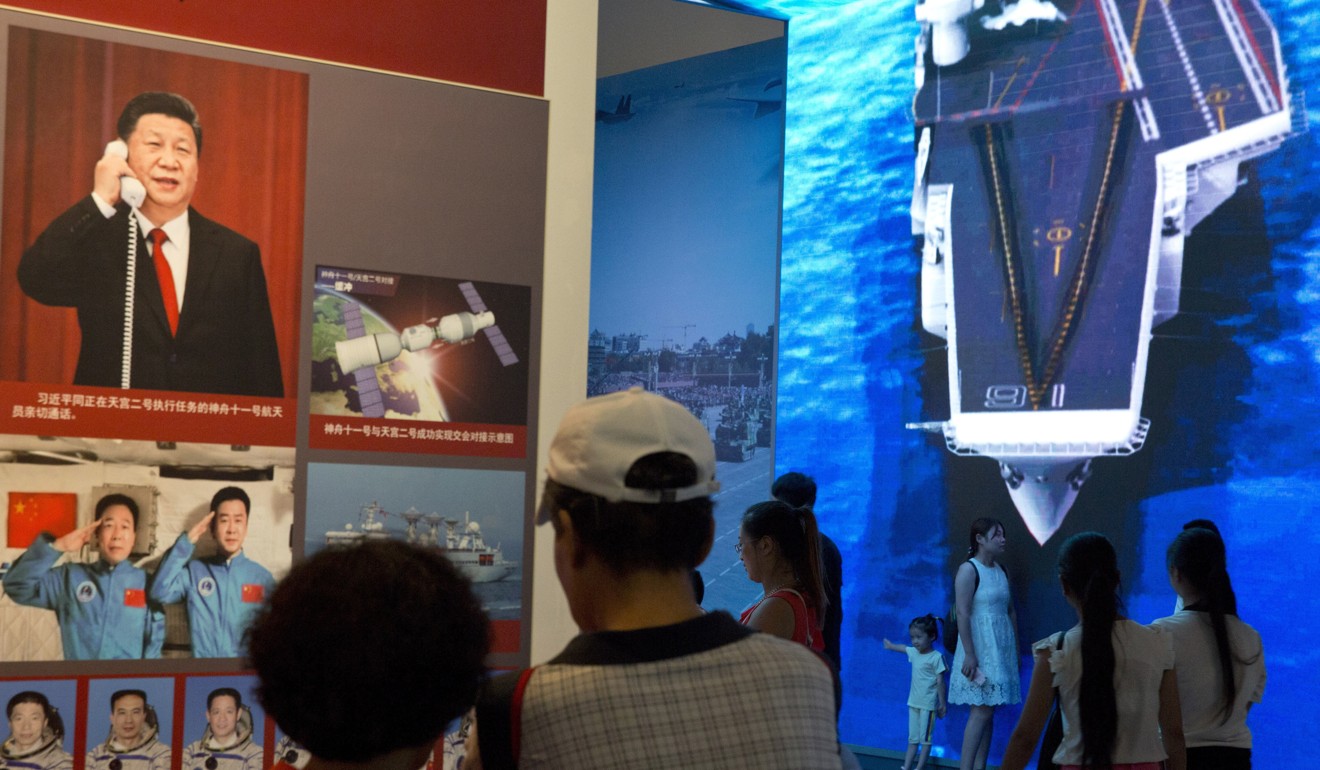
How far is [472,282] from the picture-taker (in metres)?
3.08

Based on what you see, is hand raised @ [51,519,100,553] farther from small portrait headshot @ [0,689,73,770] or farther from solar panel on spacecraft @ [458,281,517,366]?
solar panel on spacecraft @ [458,281,517,366]

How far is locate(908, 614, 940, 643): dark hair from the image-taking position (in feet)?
23.2

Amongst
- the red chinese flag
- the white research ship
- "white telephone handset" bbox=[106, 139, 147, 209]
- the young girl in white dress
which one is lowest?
the young girl in white dress

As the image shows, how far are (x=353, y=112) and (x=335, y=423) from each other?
701 mm

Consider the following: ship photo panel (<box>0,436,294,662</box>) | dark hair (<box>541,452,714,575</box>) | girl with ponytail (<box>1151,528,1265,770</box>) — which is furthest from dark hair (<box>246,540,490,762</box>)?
girl with ponytail (<box>1151,528,1265,770</box>)

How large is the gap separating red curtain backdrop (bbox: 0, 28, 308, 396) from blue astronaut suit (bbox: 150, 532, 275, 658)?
16.1 inches

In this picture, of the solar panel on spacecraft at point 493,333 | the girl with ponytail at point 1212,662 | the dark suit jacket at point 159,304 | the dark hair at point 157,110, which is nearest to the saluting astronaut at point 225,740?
the dark suit jacket at point 159,304

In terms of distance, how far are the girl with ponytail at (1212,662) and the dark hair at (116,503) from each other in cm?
253

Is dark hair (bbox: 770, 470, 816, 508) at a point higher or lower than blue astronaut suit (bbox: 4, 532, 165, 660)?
higher

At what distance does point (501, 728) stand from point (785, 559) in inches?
89.9

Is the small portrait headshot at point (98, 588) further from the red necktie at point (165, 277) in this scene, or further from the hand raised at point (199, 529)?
the red necktie at point (165, 277)

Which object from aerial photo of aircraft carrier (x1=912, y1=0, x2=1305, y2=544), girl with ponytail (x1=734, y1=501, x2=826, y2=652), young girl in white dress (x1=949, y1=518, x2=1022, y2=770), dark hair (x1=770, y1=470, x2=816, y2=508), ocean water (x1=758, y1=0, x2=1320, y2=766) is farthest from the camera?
young girl in white dress (x1=949, y1=518, x2=1022, y2=770)

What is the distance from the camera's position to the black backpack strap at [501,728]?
4.03 feet

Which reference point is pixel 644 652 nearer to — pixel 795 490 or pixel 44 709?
pixel 44 709
